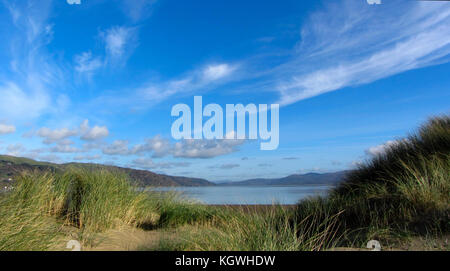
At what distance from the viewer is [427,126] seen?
820cm

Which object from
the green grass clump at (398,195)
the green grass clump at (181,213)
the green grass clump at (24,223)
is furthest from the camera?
the green grass clump at (181,213)

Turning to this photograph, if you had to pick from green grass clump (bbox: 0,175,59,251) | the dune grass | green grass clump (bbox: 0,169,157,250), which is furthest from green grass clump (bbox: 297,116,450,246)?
green grass clump (bbox: 0,175,59,251)

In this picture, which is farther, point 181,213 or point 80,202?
point 181,213

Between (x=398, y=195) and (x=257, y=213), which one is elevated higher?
(x=398, y=195)

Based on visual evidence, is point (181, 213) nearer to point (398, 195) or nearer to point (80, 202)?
point (80, 202)

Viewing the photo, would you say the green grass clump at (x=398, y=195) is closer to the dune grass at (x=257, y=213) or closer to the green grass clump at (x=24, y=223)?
the dune grass at (x=257, y=213)

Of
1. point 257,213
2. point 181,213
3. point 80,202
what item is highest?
point 80,202

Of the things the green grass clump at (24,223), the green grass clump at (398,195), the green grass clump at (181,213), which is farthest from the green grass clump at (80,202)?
the green grass clump at (398,195)

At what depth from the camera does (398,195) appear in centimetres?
580

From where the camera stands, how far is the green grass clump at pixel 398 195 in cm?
508

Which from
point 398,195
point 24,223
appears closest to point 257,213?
point 398,195

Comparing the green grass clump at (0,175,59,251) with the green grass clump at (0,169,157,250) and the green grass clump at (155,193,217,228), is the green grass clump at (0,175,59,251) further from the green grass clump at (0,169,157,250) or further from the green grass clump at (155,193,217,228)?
the green grass clump at (155,193,217,228)
